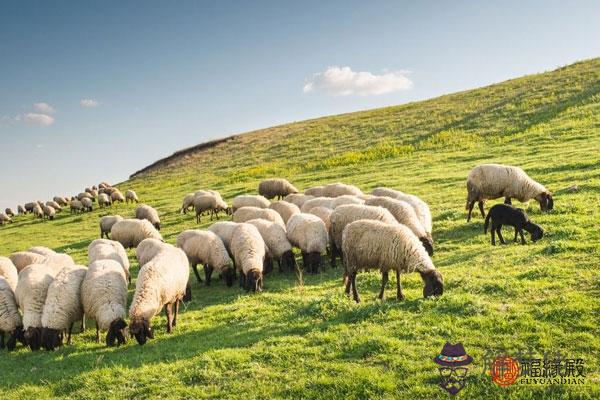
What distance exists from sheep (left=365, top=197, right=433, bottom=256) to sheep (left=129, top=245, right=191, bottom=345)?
6.87 m

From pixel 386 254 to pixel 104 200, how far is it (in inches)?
1433

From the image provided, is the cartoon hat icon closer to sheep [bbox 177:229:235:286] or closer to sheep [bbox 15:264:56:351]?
sheep [bbox 177:229:235:286]

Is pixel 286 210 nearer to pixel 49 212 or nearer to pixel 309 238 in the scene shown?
pixel 309 238

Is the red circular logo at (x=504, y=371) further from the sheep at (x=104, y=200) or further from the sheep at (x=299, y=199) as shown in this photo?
the sheep at (x=104, y=200)

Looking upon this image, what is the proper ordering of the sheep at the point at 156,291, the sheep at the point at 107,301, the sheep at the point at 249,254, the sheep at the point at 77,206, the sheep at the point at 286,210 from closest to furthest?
the sheep at the point at 156,291 → the sheep at the point at 107,301 → the sheep at the point at 249,254 → the sheep at the point at 286,210 → the sheep at the point at 77,206

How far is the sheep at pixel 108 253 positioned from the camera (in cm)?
1462

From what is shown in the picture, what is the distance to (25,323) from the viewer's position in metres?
11.1

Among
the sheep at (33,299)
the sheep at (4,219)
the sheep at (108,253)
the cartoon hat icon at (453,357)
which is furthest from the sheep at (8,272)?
the sheep at (4,219)

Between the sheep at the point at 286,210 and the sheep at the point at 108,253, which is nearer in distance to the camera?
Answer: the sheep at the point at 108,253

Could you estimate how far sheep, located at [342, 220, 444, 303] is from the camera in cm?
1020

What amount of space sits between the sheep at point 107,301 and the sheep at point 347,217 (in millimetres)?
6534

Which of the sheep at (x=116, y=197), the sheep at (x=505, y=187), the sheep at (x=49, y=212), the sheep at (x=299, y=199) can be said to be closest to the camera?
the sheep at (x=505, y=187)

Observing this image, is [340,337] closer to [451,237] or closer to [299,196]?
[451,237]

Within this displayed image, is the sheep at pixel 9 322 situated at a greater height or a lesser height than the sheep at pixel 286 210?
lesser
